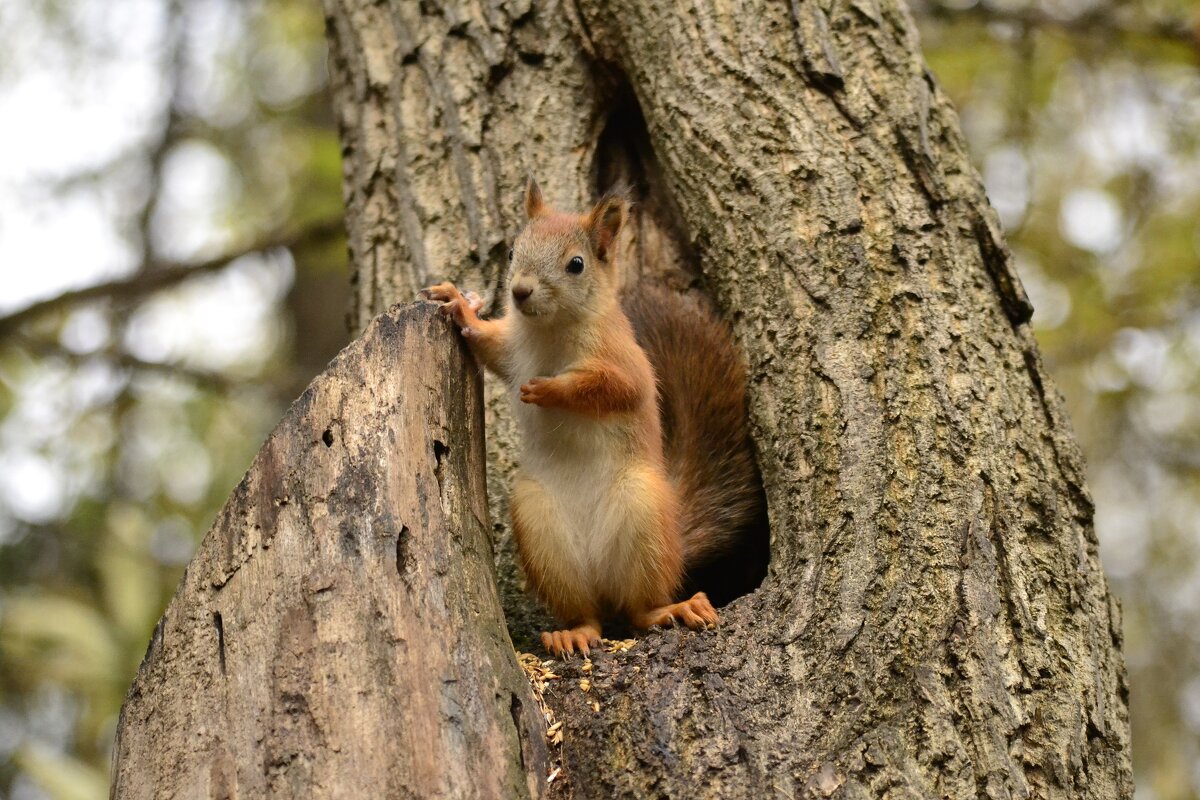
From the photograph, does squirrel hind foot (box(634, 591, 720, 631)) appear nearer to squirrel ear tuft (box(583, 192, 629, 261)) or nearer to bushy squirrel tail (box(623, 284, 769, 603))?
bushy squirrel tail (box(623, 284, 769, 603))

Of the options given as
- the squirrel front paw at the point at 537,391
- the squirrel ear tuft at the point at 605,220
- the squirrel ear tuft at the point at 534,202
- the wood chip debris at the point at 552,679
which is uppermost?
the squirrel ear tuft at the point at 534,202

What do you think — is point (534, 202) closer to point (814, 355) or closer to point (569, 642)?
point (814, 355)

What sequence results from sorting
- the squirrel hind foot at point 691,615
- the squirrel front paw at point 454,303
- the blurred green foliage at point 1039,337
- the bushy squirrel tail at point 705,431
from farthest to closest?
the blurred green foliage at point 1039,337
the bushy squirrel tail at point 705,431
the squirrel front paw at point 454,303
the squirrel hind foot at point 691,615

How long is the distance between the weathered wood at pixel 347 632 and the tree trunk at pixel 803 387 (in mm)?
22

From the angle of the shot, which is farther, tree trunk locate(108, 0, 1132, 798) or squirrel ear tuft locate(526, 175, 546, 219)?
squirrel ear tuft locate(526, 175, 546, 219)

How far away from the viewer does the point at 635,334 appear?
348 cm

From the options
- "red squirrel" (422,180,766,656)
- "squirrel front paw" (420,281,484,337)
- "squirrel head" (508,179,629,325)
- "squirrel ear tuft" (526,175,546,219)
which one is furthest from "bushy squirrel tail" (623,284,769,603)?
"squirrel front paw" (420,281,484,337)

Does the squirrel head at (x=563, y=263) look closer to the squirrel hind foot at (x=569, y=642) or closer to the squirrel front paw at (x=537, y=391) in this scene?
the squirrel front paw at (x=537, y=391)

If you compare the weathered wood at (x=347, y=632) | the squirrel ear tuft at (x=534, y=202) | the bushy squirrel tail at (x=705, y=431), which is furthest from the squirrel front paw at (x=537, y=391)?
the squirrel ear tuft at (x=534, y=202)

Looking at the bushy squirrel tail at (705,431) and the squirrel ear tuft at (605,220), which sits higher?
the squirrel ear tuft at (605,220)

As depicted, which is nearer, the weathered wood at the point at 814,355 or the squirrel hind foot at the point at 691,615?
the weathered wood at the point at 814,355

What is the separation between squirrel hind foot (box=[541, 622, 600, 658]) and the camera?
2.77 meters

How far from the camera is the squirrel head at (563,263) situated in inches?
122

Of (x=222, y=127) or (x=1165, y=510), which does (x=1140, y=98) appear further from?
(x=222, y=127)
